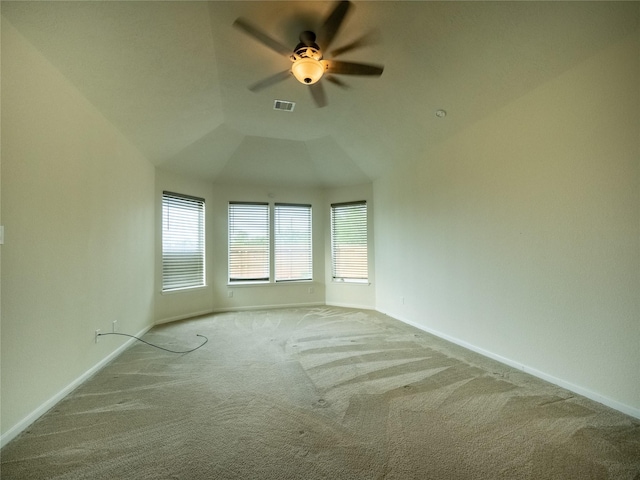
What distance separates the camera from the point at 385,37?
243 centimetres

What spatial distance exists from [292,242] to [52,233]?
3967 millimetres

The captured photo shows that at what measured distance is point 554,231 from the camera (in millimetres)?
2428

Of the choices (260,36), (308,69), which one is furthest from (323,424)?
(260,36)

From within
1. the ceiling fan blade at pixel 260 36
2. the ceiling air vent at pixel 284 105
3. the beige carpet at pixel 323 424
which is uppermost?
the ceiling air vent at pixel 284 105

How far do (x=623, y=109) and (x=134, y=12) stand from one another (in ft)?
11.7

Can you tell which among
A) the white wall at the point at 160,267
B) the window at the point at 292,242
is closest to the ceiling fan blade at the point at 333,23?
the white wall at the point at 160,267

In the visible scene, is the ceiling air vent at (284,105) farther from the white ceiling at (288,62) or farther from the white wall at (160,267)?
the white wall at (160,267)

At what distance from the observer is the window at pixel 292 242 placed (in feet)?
18.9

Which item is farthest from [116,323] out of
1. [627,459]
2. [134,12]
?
[627,459]

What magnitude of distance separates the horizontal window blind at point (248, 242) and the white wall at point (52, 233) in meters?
2.32

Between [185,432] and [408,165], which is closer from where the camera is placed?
[185,432]

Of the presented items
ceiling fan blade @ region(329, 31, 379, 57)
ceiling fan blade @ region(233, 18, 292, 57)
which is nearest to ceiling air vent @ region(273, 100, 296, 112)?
ceiling fan blade @ region(233, 18, 292, 57)

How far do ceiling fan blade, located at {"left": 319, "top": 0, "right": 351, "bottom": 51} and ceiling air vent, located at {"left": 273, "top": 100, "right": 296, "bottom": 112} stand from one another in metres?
1.20

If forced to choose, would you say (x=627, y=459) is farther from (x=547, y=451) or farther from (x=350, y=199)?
(x=350, y=199)
